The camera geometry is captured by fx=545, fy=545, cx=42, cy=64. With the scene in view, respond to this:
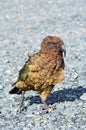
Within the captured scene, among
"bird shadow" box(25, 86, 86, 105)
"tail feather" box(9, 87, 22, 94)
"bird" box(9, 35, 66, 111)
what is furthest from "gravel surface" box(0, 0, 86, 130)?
"bird" box(9, 35, 66, 111)

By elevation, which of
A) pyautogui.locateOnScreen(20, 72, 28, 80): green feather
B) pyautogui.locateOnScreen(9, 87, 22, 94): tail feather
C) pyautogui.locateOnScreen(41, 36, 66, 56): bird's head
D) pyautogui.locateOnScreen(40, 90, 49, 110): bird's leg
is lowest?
pyautogui.locateOnScreen(40, 90, 49, 110): bird's leg

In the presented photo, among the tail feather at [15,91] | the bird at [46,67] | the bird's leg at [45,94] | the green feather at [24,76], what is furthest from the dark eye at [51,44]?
the tail feather at [15,91]

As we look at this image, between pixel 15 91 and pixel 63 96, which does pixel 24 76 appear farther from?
pixel 63 96

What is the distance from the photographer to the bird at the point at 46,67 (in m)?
9.10

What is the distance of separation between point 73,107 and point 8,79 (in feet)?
8.04

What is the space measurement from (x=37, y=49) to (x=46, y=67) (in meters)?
5.82

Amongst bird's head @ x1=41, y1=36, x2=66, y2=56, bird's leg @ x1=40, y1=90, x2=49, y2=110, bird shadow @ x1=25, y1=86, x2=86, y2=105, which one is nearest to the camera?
bird's head @ x1=41, y1=36, x2=66, y2=56

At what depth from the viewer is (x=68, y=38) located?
53.9ft

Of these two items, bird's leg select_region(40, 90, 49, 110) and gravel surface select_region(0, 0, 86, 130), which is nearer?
gravel surface select_region(0, 0, 86, 130)

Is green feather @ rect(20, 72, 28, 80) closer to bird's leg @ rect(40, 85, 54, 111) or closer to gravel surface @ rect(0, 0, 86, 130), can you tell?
bird's leg @ rect(40, 85, 54, 111)

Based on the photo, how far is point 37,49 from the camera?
49.1 feet

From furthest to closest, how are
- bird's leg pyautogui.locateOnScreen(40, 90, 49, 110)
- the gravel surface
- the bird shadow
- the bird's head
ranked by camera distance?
the bird shadow, bird's leg pyautogui.locateOnScreen(40, 90, 49, 110), the gravel surface, the bird's head

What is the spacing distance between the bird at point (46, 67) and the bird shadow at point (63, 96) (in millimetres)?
808

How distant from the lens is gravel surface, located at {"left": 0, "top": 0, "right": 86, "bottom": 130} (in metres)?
9.23
